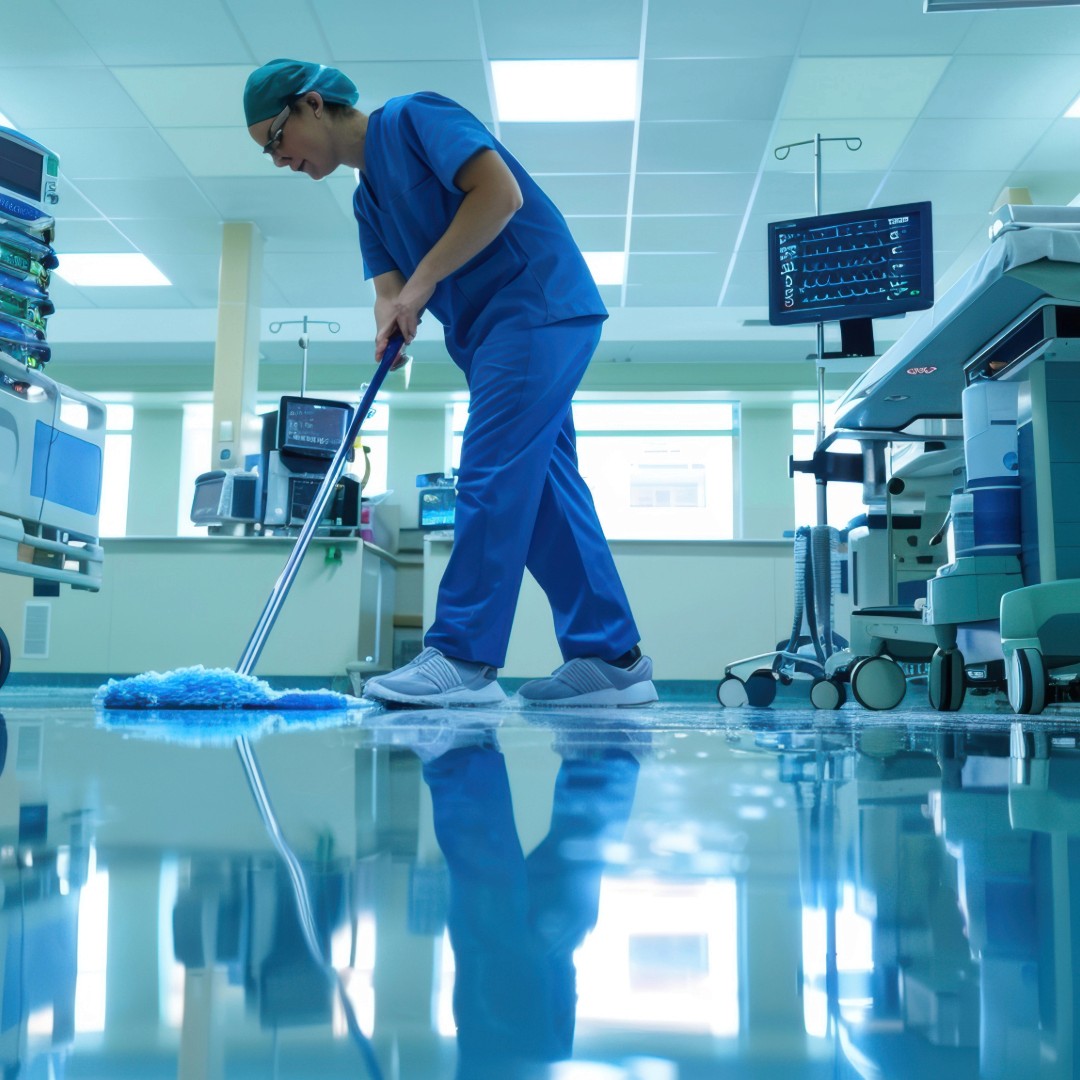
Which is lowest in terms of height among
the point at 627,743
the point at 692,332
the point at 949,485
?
the point at 627,743

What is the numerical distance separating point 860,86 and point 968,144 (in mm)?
902

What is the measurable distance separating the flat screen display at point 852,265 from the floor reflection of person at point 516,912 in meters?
3.13

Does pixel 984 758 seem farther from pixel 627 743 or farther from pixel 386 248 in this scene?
pixel 386 248

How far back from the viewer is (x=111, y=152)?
18.2 feet

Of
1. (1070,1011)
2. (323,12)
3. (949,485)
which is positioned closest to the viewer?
(1070,1011)

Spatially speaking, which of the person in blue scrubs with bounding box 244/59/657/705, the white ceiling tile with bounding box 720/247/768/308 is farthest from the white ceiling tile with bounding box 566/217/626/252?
the person in blue scrubs with bounding box 244/59/657/705

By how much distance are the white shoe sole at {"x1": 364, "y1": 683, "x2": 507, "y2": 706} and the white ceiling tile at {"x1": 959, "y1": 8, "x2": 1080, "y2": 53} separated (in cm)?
402

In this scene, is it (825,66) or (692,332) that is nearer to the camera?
(825,66)

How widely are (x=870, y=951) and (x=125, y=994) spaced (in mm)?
148

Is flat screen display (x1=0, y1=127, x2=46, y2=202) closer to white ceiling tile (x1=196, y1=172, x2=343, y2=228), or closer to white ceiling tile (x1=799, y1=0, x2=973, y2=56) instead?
white ceiling tile (x1=799, y1=0, x2=973, y2=56)

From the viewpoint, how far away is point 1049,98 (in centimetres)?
493

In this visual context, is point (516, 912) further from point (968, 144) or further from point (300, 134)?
point (968, 144)

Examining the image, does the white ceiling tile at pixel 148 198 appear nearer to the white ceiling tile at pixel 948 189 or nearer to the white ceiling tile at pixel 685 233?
the white ceiling tile at pixel 685 233

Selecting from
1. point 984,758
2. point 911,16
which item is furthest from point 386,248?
point 911,16
